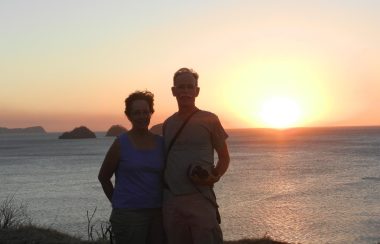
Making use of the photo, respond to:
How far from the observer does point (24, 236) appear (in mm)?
9406

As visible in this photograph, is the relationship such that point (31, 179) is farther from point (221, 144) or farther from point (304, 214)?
point (221, 144)

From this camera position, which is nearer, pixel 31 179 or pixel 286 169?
pixel 31 179

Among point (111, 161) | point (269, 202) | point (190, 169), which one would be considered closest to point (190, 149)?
point (190, 169)

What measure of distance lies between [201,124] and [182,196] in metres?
0.69

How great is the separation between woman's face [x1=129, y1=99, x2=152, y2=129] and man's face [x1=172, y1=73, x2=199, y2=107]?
1.02ft

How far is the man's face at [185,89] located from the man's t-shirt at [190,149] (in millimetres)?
157

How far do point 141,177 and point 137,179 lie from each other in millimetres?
44

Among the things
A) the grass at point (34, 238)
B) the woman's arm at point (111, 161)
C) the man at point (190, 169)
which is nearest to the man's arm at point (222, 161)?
the man at point (190, 169)

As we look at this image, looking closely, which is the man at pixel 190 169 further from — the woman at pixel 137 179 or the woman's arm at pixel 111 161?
the woman's arm at pixel 111 161

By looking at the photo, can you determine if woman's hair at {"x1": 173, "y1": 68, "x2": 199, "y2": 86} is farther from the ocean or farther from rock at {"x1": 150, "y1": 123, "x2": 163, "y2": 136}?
the ocean

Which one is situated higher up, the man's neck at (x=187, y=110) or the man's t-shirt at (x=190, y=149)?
the man's neck at (x=187, y=110)

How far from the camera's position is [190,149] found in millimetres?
4859

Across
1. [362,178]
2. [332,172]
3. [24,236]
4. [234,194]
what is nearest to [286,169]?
[332,172]

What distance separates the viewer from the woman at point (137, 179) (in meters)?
4.93
